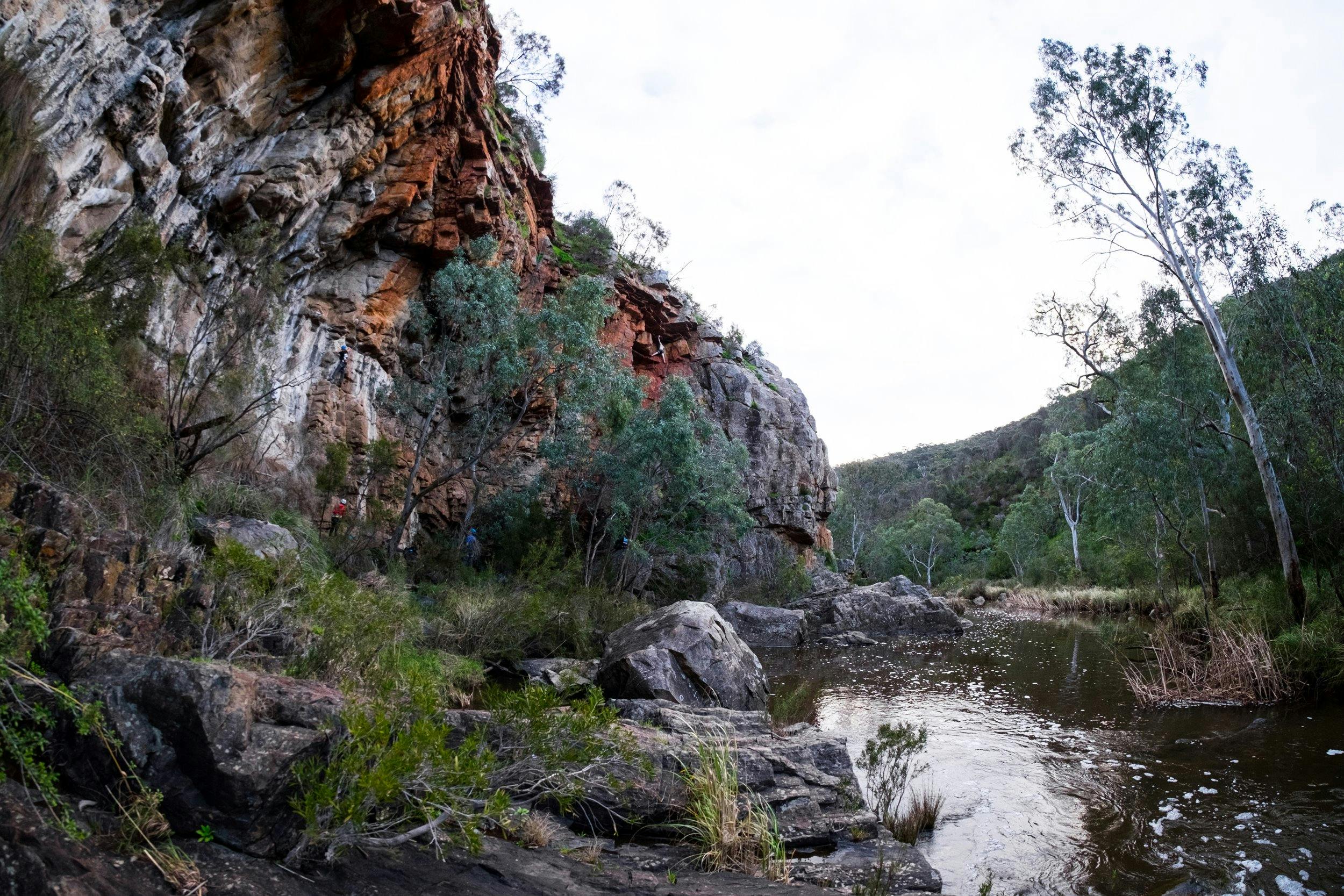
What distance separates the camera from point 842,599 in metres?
27.3

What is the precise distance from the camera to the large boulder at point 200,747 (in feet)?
11.2

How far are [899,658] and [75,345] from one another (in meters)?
18.8

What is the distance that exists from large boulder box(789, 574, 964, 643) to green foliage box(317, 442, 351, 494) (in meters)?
16.0

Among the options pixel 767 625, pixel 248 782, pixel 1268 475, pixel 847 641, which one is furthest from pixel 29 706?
pixel 847 641

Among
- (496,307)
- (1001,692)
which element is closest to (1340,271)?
(1001,692)

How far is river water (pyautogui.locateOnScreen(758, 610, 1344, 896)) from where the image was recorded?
6109mm

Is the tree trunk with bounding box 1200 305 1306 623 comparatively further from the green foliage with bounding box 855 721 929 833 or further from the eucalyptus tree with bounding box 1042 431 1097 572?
the eucalyptus tree with bounding box 1042 431 1097 572

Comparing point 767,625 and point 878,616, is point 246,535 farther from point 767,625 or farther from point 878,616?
point 878,616

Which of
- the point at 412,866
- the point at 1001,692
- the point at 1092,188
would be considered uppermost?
the point at 1092,188

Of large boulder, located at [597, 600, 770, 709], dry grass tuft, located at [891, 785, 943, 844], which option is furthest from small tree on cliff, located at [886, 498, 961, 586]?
dry grass tuft, located at [891, 785, 943, 844]

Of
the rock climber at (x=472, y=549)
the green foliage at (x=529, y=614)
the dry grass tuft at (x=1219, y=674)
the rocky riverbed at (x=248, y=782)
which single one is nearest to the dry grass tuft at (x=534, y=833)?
the rocky riverbed at (x=248, y=782)

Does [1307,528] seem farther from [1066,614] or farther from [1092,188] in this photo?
[1066,614]

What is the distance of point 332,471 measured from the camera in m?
16.2

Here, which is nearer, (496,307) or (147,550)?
(147,550)
